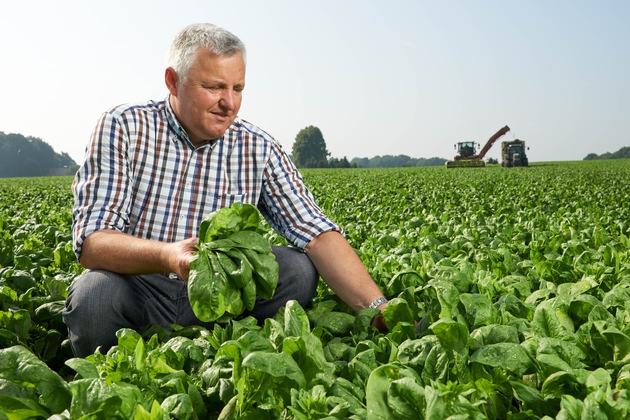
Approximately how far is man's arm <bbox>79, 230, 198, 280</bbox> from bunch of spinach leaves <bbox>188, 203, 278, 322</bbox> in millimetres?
117

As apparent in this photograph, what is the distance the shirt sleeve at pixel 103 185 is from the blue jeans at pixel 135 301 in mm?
218

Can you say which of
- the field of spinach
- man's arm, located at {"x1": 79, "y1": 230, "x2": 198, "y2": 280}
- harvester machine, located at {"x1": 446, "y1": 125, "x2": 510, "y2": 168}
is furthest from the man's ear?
harvester machine, located at {"x1": 446, "y1": 125, "x2": 510, "y2": 168}

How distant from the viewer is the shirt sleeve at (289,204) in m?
3.35

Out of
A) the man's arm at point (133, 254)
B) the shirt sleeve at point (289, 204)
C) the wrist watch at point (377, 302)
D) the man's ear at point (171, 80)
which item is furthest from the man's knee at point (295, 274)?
the man's ear at point (171, 80)

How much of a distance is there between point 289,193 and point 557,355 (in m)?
1.76

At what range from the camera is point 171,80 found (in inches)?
127

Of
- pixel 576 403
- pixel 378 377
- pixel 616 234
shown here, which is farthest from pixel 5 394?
pixel 616 234

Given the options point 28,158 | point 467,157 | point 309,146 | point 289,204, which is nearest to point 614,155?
point 309,146

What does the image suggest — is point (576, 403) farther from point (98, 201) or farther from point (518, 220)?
point (518, 220)

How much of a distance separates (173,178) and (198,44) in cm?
72

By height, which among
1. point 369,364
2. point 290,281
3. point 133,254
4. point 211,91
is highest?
point 211,91

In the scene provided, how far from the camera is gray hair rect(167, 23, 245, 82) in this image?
301cm

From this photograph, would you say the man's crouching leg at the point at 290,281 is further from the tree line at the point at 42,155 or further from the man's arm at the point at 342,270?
the tree line at the point at 42,155

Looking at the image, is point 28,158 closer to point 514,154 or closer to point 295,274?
point 514,154
